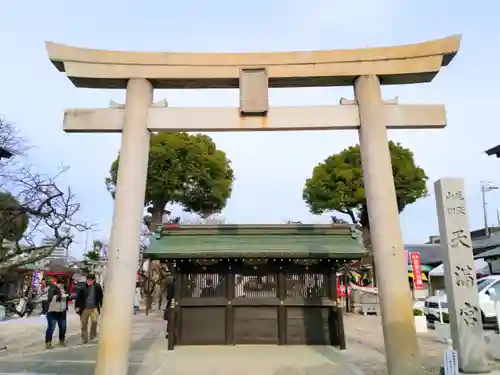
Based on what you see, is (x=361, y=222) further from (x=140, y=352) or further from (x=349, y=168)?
(x=140, y=352)

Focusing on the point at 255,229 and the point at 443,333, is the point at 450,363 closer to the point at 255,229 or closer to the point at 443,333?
the point at 443,333

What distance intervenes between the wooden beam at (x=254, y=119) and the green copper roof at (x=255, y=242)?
196 inches

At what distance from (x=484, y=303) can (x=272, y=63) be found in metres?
13.1

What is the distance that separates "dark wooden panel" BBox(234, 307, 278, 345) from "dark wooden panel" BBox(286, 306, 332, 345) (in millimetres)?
416

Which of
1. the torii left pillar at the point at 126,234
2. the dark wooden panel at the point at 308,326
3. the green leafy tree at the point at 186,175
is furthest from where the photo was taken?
the green leafy tree at the point at 186,175

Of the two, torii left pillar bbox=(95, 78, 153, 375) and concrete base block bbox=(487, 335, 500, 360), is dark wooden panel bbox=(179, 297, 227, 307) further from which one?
concrete base block bbox=(487, 335, 500, 360)

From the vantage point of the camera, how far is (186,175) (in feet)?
106

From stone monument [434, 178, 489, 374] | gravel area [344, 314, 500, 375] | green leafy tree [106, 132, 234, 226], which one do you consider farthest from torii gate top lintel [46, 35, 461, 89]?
green leafy tree [106, 132, 234, 226]

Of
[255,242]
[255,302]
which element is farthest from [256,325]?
[255,242]

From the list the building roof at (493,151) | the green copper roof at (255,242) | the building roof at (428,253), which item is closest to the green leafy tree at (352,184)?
the building roof at (428,253)

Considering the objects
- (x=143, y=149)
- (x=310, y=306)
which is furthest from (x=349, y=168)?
(x=143, y=149)

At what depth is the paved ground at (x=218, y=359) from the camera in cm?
827

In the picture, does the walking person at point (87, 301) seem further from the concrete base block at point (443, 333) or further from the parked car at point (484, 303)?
the parked car at point (484, 303)

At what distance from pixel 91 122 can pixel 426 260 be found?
128ft
